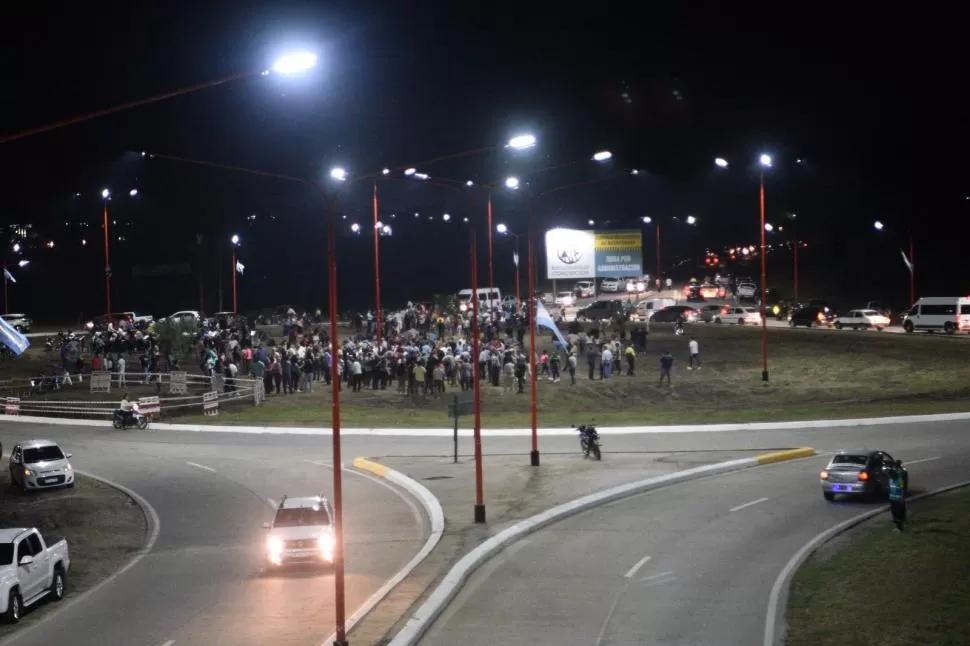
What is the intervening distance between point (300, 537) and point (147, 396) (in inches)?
1215

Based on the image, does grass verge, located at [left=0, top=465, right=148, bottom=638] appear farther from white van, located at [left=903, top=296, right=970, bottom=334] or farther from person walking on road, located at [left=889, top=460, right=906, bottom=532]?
white van, located at [left=903, top=296, right=970, bottom=334]

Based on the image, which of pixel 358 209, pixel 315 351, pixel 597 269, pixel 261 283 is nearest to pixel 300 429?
pixel 315 351

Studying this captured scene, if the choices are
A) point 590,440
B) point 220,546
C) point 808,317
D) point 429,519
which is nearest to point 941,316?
point 808,317

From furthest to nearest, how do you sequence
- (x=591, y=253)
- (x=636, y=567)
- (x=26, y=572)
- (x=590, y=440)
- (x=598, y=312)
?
(x=598, y=312), (x=591, y=253), (x=590, y=440), (x=636, y=567), (x=26, y=572)

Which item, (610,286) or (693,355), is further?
(610,286)

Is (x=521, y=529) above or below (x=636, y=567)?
above

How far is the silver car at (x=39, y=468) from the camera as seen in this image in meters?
33.4

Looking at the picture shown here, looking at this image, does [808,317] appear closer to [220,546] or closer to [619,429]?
[619,429]

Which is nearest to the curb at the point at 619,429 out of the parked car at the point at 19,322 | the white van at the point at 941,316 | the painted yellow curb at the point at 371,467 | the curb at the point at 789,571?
the painted yellow curb at the point at 371,467

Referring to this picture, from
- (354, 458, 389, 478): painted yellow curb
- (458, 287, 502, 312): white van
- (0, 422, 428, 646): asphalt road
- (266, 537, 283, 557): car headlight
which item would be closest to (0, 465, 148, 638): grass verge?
(0, 422, 428, 646): asphalt road

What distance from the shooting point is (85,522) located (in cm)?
2905

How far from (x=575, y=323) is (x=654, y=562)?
41.9 m

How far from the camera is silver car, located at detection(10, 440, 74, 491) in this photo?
33.4 metres


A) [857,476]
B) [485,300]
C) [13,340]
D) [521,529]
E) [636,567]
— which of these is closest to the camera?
[636,567]
